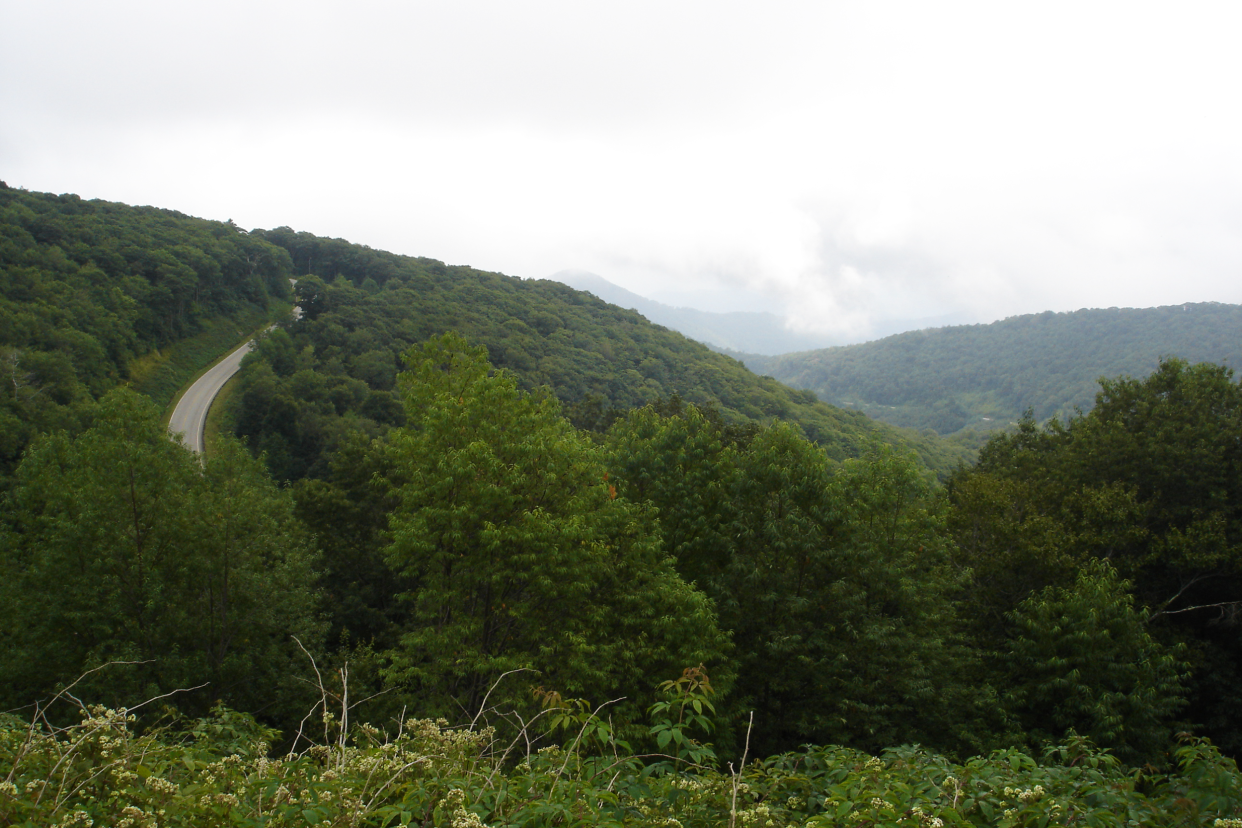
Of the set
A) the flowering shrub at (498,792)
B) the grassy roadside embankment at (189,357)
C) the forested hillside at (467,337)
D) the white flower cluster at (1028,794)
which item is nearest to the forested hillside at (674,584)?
the flowering shrub at (498,792)

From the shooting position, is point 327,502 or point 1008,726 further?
point 327,502

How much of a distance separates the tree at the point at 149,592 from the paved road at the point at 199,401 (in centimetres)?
2224

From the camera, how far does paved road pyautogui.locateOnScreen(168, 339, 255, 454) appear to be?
4100 cm

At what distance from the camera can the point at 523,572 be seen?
1330cm

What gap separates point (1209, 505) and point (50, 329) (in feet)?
207

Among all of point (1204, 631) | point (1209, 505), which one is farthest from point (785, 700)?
point (1209, 505)

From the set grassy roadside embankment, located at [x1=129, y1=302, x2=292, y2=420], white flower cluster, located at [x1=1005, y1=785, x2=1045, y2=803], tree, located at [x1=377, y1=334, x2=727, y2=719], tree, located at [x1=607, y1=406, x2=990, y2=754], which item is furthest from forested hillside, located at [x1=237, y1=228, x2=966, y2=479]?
white flower cluster, located at [x1=1005, y1=785, x2=1045, y2=803]

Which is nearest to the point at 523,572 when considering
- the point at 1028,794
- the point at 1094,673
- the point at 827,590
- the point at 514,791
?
the point at 827,590

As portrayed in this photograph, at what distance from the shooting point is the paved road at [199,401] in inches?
1614

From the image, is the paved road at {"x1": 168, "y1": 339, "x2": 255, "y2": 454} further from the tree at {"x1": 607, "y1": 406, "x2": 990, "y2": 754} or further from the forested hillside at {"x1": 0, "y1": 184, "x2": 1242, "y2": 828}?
the tree at {"x1": 607, "y1": 406, "x2": 990, "y2": 754}

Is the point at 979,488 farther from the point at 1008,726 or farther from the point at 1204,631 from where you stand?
the point at 1008,726

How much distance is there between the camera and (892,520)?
1638cm

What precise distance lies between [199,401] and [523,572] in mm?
46636

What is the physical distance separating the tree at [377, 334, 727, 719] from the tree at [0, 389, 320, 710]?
16.2ft
